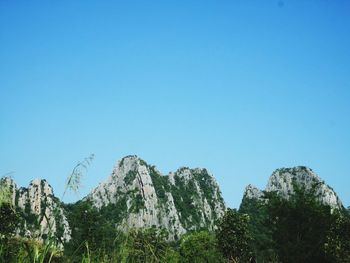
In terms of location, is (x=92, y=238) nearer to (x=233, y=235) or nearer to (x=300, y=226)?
(x=300, y=226)

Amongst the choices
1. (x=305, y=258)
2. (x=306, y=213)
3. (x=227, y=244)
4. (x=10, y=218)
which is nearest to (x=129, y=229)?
(x=305, y=258)

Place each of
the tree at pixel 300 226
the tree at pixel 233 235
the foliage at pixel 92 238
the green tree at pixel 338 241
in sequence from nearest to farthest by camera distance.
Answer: the foliage at pixel 92 238
the green tree at pixel 338 241
the tree at pixel 300 226
the tree at pixel 233 235

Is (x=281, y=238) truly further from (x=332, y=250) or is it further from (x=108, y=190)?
(x=108, y=190)

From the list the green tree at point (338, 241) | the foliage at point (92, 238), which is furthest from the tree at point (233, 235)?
the foliage at point (92, 238)

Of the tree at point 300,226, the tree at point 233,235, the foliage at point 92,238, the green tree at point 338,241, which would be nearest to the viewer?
the foliage at point 92,238

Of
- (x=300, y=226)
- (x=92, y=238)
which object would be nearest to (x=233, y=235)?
(x=300, y=226)

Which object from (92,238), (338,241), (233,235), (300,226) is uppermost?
(233,235)

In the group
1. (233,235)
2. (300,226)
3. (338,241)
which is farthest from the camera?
(233,235)

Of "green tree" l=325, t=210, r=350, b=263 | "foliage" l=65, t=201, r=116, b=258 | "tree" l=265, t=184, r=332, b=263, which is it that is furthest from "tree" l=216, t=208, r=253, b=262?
"foliage" l=65, t=201, r=116, b=258

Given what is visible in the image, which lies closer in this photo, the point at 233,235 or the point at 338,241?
the point at 338,241

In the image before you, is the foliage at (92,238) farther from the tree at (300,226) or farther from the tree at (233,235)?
the tree at (233,235)

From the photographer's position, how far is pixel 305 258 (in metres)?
28.4

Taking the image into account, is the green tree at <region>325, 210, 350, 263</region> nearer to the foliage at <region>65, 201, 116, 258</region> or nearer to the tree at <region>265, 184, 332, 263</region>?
the tree at <region>265, 184, 332, 263</region>

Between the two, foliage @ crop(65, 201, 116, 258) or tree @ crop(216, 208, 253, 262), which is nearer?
foliage @ crop(65, 201, 116, 258)
